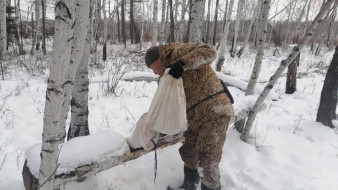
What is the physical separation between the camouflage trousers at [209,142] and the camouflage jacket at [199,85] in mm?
77

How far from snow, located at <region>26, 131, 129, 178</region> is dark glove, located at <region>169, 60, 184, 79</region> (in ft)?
2.68

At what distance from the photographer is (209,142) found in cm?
227

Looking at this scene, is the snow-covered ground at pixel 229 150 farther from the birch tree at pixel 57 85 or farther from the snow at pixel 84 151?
the birch tree at pixel 57 85

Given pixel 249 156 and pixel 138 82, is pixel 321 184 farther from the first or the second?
pixel 138 82

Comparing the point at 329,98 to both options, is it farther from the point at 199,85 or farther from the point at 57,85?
the point at 57,85

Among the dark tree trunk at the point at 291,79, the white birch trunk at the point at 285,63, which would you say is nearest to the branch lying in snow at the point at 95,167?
the white birch trunk at the point at 285,63

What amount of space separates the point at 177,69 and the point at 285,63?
1.57m

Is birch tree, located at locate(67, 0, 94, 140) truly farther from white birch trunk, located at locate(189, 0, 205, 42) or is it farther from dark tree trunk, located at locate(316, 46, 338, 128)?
dark tree trunk, located at locate(316, 46, 338, 128)

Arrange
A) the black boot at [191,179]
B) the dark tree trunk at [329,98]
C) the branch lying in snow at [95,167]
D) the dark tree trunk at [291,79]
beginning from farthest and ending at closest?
the dark tree trunk at [291,79] < the dark tree trunk at [329,98] < the black boot at [191,179] < the branch lying in snow at [95,167]

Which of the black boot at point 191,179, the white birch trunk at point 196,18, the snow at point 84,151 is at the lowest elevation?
the black boot at point 191,179

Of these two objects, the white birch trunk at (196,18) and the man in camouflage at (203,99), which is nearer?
the man in camouflage at (203,99)

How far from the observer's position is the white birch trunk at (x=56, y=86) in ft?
3.59

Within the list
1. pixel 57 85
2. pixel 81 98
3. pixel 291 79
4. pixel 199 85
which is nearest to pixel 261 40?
pixel 199 85

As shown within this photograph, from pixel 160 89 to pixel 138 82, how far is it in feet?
15.3
